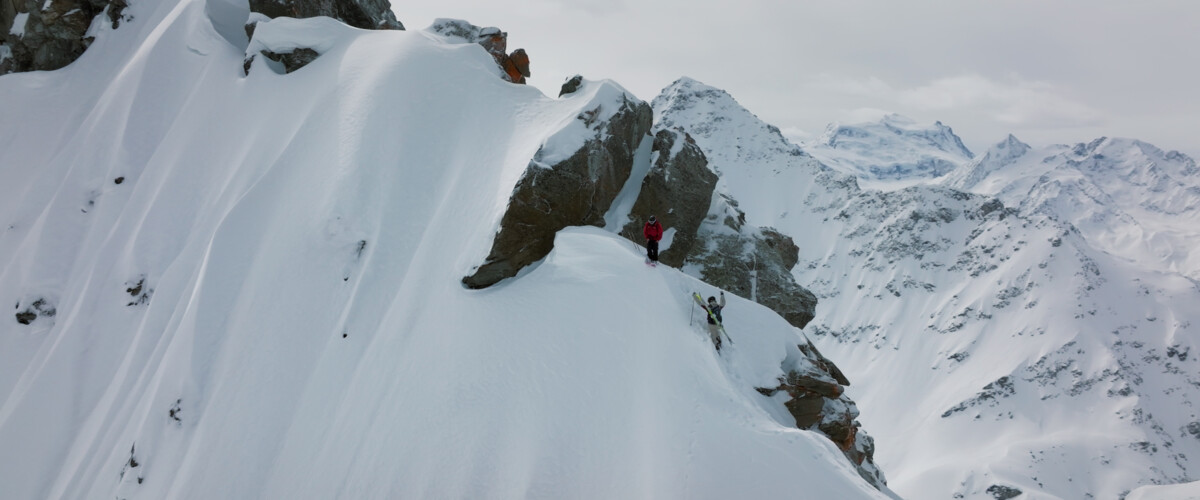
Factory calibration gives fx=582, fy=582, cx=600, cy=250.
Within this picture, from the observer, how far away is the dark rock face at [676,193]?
25.9m

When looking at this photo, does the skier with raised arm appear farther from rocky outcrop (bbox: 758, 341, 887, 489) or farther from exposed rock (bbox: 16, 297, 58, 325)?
exposed rock (bbox: 16, 297, 58, 325)

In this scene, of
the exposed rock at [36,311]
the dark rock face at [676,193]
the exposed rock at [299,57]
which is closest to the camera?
the exposed rock at [36,311]

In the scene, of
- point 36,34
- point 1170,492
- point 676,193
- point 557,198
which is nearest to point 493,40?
point 676,193

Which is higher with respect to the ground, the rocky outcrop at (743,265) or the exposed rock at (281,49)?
the rocky outcrop at (743,265)

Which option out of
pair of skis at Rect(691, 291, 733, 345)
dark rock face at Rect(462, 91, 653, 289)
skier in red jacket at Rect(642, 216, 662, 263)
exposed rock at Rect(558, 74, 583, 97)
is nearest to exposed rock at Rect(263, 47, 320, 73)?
exposed rock at Rect(558, 74, 583, 97)

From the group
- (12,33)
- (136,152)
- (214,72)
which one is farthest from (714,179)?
(12,33)

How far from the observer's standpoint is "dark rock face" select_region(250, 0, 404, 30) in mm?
32906

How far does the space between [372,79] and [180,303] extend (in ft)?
39.8

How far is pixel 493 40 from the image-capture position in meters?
33.4

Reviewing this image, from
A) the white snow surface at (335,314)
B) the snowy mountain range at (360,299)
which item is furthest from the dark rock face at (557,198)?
the white snow surface at (335,314)

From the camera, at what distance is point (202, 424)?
61.5 ft

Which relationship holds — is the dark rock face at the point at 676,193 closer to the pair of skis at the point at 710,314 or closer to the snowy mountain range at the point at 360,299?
the snowy mountain range at the point at 360,299

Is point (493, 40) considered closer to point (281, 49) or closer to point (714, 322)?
point (281, 49)

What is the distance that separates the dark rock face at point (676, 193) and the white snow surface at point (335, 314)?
14.5 ft
